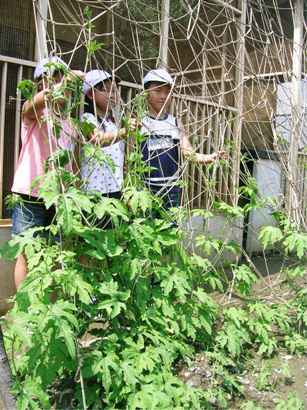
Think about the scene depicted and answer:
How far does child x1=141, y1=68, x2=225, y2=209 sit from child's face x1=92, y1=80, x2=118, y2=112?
0.89ft

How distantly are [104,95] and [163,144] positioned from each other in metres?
0.59

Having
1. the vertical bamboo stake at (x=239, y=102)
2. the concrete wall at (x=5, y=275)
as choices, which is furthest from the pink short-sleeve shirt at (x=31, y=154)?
the vertical bamboo stake at (x=239, y=102)

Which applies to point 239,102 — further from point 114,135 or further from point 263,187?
point 114,135

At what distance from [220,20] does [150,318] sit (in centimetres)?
485

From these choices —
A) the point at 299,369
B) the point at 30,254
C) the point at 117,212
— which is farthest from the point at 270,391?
the point at 30,254

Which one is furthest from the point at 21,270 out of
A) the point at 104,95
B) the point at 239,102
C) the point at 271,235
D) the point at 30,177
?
the point at 239,102

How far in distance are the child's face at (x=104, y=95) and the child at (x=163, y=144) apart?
0.89ft

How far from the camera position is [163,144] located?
10.0 feet

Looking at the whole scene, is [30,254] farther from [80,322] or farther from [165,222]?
[165,222]

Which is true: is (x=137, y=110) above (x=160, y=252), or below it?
above

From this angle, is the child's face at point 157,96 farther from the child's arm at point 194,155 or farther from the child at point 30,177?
the child at point 30,177

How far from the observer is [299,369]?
285 centimetres

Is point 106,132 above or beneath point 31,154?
above

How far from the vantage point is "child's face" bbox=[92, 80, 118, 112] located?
8.56 feet
